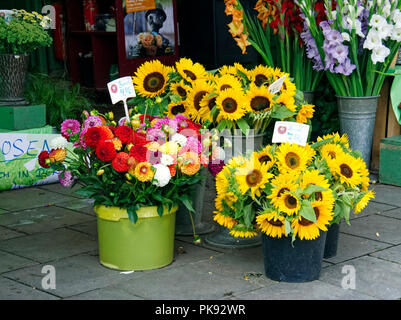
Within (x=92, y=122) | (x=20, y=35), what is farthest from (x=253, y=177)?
(x=20, y=35)

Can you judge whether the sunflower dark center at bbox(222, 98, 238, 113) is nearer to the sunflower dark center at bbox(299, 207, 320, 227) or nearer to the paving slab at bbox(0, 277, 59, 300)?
the sunflower dark center at bbox(299, 207, 320, 227)

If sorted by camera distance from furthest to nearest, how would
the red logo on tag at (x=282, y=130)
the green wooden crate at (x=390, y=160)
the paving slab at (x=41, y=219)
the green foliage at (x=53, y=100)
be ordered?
the green foliage at (x=53, y=100) < the green wooden crate at (x=390, y=160) < the paving slab at (x=41, y=219) < the red logo on tag at (x=282, y=130)

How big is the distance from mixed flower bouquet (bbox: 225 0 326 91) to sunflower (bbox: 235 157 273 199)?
1728 mm

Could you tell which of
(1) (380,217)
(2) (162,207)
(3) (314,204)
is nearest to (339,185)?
(3) (314,204)

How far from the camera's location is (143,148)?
332 centimetres

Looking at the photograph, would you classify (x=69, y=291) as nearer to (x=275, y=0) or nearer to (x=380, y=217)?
(x=380, y=217)

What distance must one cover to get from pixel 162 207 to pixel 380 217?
5.69ft

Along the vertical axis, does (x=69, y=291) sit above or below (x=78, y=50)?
below

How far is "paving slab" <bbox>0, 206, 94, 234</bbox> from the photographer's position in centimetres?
436

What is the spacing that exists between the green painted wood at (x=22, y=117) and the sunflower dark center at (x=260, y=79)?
88.8 inches

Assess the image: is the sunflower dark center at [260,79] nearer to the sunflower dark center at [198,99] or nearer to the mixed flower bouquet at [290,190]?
the sunflower dark center at [198,99]

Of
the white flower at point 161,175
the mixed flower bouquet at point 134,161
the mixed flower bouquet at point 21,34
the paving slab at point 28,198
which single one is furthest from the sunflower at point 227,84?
the mixed flower bouquet at point 21,34

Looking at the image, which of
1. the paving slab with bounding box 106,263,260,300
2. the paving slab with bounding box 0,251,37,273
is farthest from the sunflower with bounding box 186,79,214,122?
the paving slab with bounding box 0,251,37,273

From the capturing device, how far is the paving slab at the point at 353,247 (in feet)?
12.2
